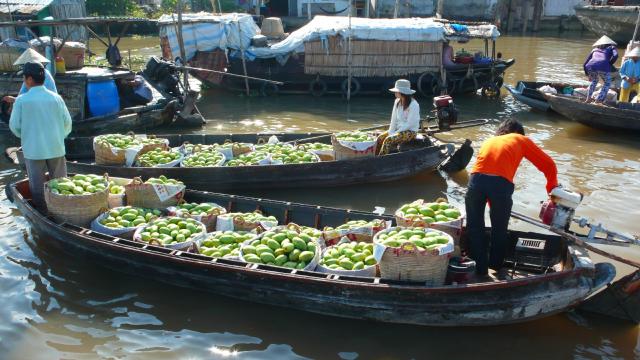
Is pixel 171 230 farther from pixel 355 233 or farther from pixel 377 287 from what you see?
pixel 377 287

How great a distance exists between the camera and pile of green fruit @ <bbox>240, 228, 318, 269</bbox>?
513 centimetres

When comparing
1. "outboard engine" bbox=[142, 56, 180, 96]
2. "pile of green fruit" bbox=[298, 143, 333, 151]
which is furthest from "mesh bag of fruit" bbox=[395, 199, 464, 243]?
"outboard engine" bbox=[142, 56, 180, 96]

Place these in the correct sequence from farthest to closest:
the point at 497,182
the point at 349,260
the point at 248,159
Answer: the point at 248,159 → the point at 349,260 → the point at 497,182

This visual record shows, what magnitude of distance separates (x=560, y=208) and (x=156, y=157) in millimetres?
5898

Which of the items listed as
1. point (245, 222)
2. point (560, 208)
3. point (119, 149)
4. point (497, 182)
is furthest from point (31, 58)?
point (560, 208)

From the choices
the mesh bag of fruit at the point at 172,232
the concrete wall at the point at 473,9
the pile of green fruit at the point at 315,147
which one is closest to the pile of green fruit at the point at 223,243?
the mesh bag of fruit at the point at 172,232

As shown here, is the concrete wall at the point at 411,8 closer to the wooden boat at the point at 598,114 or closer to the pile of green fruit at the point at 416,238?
the wooden boat at the point at 598,114

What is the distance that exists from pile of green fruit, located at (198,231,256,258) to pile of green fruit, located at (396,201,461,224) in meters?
1.62

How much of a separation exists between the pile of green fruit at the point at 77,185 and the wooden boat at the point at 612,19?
25225mm

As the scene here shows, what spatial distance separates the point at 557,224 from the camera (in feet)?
15.9

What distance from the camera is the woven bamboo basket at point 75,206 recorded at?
588 centimetres

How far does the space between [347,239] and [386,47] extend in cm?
995

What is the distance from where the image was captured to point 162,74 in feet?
42.8

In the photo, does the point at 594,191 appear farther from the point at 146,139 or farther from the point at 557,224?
the point at 146,139
